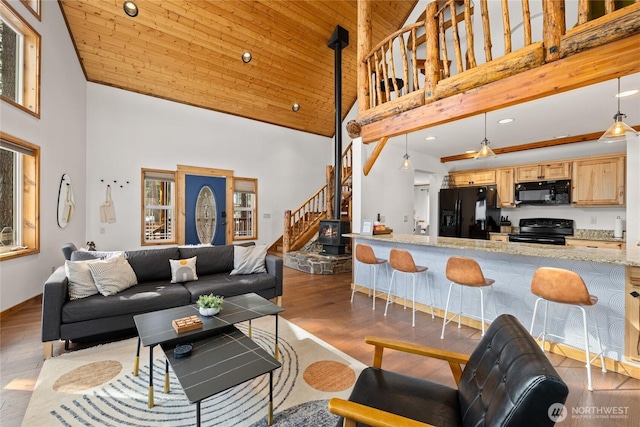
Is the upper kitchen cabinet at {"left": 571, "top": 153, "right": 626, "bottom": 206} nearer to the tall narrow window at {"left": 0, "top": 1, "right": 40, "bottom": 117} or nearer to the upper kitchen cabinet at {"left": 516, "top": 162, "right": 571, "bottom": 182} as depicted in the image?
the upper kitchen cabinet at {"left": 516, "top": 162, "right": 571, "bottom": 182}

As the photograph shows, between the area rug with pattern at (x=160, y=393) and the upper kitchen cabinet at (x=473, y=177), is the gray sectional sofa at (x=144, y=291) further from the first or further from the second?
the upper kitchen cabinet at (x=473, y=177)

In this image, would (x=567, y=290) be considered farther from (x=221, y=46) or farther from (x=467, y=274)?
(x=221, y=46)

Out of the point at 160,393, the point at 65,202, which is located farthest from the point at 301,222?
the point at 160,393

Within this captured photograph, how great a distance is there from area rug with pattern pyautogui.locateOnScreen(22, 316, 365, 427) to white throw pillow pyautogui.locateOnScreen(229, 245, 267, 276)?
1.33 metres

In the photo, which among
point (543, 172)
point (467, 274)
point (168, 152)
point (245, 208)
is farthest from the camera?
point (245, 208)

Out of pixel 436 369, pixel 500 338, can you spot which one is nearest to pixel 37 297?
pixel 436 369

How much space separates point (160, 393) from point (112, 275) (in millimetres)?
1470

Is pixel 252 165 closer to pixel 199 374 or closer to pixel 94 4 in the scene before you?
pixel 94 4

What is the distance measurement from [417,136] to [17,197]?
5.90 meters

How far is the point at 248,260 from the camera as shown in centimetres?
373

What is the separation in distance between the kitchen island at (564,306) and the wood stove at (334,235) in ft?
7.62

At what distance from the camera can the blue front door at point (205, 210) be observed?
6.35 m

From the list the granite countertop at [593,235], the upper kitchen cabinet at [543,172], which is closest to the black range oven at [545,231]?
the granite countertop at [593,235]

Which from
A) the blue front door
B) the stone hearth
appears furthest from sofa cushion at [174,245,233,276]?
the blue front door
